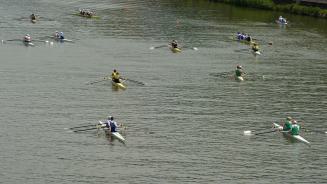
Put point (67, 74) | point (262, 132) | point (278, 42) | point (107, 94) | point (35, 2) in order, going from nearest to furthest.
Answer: point (262, 132)
point (107, 94)
point (67, 74)
point (278, 42)
point (35, 2)

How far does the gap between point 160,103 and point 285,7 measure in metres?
71.7

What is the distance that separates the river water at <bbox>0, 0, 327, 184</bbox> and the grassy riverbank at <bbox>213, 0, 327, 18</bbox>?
45.6 ft

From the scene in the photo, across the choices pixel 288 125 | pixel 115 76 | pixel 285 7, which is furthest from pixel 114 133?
pixel 285 7

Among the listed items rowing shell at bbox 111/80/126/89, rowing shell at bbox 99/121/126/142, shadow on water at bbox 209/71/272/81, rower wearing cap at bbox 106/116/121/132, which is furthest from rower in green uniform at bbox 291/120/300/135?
shadow on water at bbox 209/71/272/81

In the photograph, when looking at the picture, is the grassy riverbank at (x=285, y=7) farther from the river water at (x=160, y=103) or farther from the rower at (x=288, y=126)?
the rower at (x=288, y=126)

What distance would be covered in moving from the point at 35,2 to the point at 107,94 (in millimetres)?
72372

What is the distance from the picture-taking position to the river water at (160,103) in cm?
4228

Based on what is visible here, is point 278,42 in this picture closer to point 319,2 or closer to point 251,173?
point 319,2

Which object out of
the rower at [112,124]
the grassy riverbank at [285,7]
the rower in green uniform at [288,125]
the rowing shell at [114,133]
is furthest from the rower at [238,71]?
the grassy riverbank at [285,7]

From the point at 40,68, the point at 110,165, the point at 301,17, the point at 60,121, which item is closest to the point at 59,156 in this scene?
the point at 110,165

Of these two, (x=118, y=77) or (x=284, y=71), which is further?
(x=284, y=71)

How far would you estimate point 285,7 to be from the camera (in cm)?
12344

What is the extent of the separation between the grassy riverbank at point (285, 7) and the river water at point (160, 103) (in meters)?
13.9

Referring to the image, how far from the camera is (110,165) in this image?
139ft
